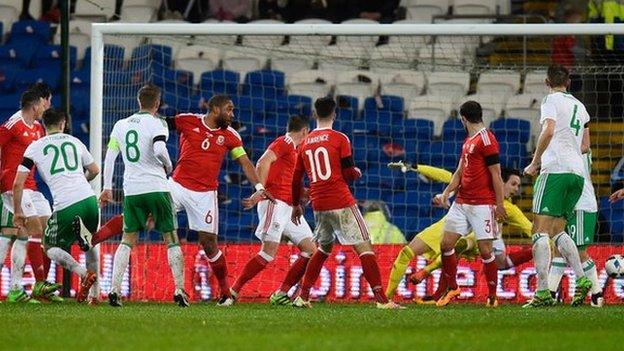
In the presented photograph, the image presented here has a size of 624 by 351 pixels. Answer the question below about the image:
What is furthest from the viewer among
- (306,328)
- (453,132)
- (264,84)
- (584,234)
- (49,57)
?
(49,57)

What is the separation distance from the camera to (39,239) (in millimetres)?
16734

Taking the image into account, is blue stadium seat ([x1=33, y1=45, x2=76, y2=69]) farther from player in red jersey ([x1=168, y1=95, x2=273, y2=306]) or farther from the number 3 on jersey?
the number 3 on jersey

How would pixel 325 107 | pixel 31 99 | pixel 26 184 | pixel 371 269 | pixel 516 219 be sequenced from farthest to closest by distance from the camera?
pixel 516 219
pixel 26 184
pixel 31 99
pixel 325 107
pixel 371 269

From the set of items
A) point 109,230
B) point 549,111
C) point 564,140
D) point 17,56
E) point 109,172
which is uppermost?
point 17,56

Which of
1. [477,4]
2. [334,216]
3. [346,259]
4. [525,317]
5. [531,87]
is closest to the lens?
[525,317]

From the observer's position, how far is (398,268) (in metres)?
16.5

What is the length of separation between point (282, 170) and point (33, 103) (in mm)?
2782

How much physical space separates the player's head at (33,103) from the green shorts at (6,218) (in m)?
1.10

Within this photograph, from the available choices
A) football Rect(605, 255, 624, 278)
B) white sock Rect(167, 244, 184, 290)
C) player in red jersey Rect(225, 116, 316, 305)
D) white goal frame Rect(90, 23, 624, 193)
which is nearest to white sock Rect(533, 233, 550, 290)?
football Rect(605, 255, 624, 278)

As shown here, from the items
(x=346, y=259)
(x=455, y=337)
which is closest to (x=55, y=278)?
(x=346, y=259)

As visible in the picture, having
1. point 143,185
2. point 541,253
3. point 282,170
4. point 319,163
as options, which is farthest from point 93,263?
point 541,253

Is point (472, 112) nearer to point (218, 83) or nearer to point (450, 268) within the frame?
point (450, 268)

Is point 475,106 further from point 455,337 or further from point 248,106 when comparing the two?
point 248,106

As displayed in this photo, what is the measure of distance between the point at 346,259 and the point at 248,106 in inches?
178
